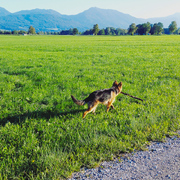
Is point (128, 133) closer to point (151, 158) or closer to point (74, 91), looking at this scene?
point (151, 158)

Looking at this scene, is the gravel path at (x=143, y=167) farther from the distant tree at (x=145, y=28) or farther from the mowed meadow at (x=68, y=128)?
the distant tree at (x=145, y=28)

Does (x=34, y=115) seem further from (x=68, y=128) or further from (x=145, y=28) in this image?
(x=145, y=28)

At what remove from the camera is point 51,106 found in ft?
20.9

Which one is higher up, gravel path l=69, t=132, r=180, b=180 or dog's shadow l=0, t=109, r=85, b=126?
dog's shadow l=0, t=109, r=85, b=126

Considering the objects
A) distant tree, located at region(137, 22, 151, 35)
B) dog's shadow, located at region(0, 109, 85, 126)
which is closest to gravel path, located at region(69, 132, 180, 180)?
dog's shadow, located at region(0, 109, 85, 126)

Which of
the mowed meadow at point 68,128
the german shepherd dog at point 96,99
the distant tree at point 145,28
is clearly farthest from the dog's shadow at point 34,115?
the distant tree at point 145,28

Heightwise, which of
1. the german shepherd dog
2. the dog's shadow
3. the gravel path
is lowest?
the gravel path

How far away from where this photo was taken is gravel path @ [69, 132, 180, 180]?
322cm

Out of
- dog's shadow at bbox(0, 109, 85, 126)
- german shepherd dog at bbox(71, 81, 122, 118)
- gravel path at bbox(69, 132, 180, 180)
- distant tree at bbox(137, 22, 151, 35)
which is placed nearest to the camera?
gravel path at bbox(69, 132, 180, 180)

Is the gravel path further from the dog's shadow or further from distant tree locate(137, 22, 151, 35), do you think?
distant tree locate(137, 22, 151, 35)

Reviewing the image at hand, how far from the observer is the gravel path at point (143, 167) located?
10.6ft

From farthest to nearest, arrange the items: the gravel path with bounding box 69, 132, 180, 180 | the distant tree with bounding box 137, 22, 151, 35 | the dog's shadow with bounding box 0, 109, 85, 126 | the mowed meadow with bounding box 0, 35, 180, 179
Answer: the distant tree with bounding box 137, 22, 151, 35
the dog's shadow with bounding box 0, 109, 85, 126
the mowed meadow with bounding box 0, 35, 180, 179
the gravel path with bounding box 69, 132, 180, 180

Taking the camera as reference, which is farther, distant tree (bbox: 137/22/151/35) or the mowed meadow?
distant tree (bbox: 137/22/151/35)

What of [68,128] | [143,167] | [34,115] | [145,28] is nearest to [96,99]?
[68,128]
